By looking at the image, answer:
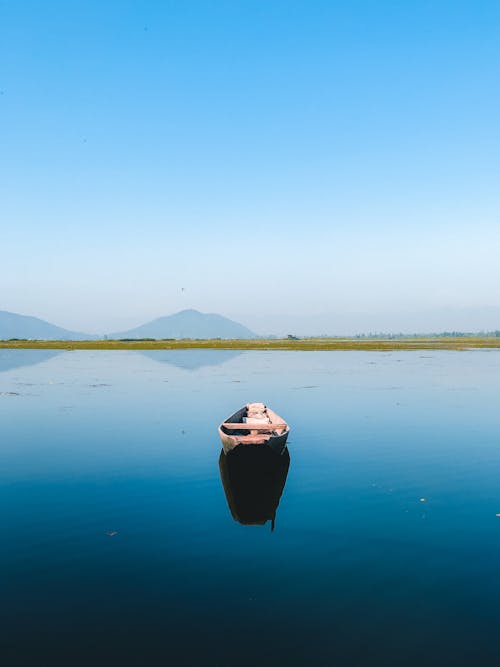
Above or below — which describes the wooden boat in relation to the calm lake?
above

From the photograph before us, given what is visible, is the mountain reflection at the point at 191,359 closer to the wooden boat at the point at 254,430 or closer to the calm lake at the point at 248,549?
the wooden boat at the point at 254,430

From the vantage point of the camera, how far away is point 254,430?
2698 centimetres

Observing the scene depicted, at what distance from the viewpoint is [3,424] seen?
37656mm

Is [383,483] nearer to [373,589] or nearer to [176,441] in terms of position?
[373,589]

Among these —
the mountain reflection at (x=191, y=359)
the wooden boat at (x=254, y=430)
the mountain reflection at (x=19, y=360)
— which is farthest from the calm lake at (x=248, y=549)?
the mountain reflection at (x=19, y=360)

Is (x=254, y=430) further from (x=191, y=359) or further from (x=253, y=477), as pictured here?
(x=191, y=359)

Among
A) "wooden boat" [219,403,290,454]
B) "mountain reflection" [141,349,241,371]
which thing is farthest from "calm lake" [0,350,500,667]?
"mountain reflection" [141,349,241,371]

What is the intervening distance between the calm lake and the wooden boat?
112cm

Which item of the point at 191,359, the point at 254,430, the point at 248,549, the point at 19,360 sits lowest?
the point at 248,549

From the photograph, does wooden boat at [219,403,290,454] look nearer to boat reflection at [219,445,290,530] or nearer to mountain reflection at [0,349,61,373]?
boat reflection at [219,445,290,530]

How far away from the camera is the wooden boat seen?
2194cm

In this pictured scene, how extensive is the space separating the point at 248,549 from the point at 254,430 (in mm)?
11752

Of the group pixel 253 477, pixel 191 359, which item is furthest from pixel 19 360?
pixel 253 477

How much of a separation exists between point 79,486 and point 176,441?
1038 centimetres
